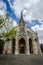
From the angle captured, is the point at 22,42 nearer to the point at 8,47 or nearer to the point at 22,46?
the point at 22,46

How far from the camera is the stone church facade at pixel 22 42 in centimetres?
6066

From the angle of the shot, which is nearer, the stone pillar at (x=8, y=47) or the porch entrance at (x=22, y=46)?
the stone pillar at (x=8, y=47)

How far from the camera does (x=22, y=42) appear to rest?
6381cm

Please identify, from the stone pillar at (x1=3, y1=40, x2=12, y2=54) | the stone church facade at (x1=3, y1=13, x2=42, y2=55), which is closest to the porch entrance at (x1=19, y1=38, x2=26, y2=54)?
the stone church facade at (x1=3, y1=13, x2=42, y2=55)

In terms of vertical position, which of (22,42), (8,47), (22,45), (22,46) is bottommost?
(8,47)

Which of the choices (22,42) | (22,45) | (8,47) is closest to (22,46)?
(22,45)

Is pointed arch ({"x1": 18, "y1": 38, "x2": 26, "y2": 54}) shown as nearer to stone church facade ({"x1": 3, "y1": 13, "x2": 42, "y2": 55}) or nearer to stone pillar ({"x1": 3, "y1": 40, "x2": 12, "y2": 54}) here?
stone church facade ({"x1": 3, "y1": 13, "x2": 42, "y2": 55})

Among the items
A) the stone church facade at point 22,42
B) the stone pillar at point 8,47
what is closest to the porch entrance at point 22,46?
the stone church facade at point 22,42

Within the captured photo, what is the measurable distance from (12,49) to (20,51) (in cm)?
416

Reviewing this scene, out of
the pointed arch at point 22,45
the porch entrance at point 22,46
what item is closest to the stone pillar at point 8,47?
the pointed arch at point 22,45

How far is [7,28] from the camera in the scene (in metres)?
30.4

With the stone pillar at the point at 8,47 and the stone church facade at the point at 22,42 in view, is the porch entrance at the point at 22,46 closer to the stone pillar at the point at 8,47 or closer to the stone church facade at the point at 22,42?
the stone church facade at the point at 22,42

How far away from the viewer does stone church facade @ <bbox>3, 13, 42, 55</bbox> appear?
60.7 meters

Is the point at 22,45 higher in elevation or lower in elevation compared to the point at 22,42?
lower
